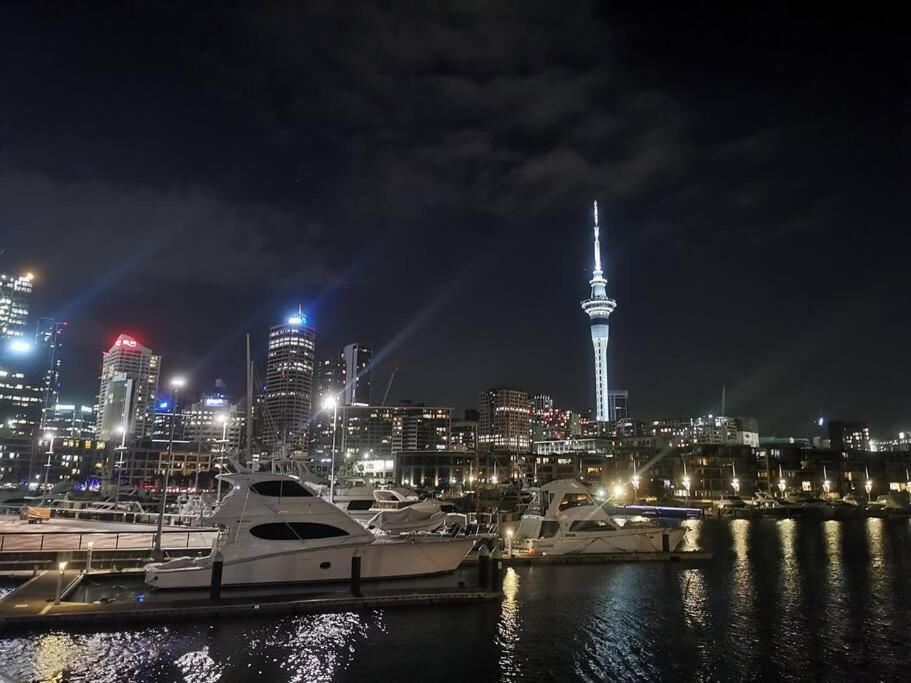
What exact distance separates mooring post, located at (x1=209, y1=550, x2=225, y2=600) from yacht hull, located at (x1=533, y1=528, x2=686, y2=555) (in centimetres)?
1774

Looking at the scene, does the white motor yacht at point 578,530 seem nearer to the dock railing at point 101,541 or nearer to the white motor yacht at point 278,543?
→ the white motor yacht at point 278,543

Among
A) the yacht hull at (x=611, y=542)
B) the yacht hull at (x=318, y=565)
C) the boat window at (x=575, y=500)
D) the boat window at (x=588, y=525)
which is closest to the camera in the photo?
the yacht hull at (x=318, y=565)

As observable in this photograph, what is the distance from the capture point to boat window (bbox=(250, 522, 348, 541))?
23219 millimetres

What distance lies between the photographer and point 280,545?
23.3 meters

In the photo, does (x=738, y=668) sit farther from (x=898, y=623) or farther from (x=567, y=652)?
(x=898, y=623)

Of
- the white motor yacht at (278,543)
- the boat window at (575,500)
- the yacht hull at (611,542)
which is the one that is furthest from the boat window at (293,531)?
the boat window at (575,500)

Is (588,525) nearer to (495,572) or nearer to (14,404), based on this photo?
(495,572)

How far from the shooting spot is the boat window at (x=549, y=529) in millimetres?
34094

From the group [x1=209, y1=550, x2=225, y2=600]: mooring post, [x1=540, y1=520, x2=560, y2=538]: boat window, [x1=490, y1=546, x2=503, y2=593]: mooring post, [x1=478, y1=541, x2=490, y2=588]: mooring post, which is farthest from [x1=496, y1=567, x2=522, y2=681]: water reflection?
[x1=209, y1=550, x2=225, y2=600]: mooring post

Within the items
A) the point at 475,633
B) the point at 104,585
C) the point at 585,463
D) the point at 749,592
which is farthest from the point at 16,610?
the point at 585,463

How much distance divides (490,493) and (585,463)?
6081 cm

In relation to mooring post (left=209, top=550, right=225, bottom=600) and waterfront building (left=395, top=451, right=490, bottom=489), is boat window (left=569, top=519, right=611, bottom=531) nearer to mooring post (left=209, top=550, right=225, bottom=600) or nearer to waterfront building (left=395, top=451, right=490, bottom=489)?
mooring post (left=209, top=550, right=225, bottom=600)

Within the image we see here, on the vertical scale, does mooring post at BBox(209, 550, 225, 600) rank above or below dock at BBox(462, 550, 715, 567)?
above

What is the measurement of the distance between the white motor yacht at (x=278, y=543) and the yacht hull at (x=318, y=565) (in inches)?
1.4
